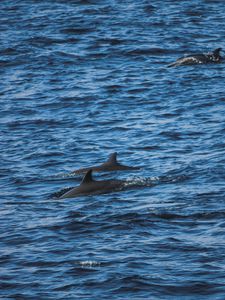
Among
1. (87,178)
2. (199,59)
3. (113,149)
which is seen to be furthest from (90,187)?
(199,59)

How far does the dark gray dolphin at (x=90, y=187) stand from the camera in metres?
21.6

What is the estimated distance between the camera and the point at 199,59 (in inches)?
1391

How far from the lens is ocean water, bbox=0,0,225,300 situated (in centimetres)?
1684

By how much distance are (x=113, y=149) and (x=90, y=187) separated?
4286 millimetres

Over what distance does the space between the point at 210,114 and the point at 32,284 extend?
44.2ft

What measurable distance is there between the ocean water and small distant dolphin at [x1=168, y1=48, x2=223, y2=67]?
46 centimetres

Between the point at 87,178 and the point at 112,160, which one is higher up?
the point at 87,178

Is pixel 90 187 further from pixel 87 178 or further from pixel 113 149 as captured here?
pixel 113 149

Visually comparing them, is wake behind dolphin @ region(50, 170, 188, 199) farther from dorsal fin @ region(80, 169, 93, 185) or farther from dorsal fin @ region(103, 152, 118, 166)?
dorsal fin @ region(103, 152, 118, 166)

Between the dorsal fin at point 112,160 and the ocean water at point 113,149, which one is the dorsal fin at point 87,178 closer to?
the ocean water at point 113,149

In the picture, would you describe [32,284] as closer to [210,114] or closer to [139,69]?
[210,114]

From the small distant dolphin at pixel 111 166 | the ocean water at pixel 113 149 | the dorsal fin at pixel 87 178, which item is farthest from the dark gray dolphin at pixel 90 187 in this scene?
the small distant dolphin at pixel 111 166

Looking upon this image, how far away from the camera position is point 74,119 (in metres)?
29.4

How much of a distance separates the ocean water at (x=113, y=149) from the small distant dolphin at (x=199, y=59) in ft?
1.49
